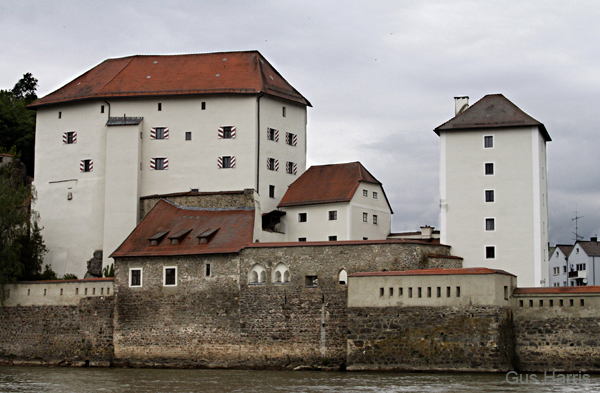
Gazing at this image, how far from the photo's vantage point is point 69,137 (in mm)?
54875

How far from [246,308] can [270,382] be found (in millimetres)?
6746

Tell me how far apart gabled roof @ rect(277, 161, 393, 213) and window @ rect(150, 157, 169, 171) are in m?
7.03

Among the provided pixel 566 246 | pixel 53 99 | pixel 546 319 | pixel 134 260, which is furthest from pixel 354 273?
pixel 566 246

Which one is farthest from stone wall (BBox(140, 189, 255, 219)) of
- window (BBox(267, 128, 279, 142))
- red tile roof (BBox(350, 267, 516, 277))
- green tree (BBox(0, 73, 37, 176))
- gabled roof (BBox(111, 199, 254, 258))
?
green tree (BBox(0, 73, 37, 176))

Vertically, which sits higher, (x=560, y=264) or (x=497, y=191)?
(x=497, y=191)

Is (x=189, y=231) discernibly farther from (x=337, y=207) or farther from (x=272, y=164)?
(x=272, y=164)

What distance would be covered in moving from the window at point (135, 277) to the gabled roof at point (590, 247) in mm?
44689

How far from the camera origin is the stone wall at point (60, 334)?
44.8 metres

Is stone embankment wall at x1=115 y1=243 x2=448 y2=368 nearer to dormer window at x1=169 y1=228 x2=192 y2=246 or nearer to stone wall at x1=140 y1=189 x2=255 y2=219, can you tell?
dormer window at x1=169 y1=228 x2=192 y2=246

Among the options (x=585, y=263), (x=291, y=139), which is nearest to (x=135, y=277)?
(x=291, y=139)

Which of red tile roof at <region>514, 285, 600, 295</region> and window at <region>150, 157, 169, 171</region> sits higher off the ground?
window at <region>150, 157, 169, 171</region>

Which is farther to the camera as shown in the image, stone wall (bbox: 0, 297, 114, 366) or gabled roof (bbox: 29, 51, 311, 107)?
gabled roof (bbox: 29, 51, 311, 107)

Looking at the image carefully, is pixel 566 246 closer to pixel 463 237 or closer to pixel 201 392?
pixel 463 237

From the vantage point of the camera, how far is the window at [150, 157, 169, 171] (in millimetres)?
53406
